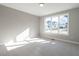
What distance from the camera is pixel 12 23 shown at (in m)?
6.47

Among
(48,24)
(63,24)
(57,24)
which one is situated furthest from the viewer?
(48,24)

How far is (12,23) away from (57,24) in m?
3.27

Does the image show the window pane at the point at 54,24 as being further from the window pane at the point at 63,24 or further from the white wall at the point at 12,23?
the white wall at the point at 12,23

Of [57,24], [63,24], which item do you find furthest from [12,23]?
[63,24]

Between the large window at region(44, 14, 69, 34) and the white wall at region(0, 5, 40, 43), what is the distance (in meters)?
1.38

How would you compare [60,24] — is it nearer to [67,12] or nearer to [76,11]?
[67,12]

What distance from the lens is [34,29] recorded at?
8.30m

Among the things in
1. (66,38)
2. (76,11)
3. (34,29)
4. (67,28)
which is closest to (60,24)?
(67,28)

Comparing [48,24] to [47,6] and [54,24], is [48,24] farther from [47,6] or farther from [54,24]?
[47,6]

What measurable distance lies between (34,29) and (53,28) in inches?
71.5

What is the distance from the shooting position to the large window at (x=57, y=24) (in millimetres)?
6238

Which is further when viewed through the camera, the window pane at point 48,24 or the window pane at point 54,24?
the window pane at point 48,24

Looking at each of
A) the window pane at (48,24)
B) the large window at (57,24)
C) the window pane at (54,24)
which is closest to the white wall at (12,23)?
the window pane at (48,24)

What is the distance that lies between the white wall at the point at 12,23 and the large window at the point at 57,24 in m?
1.38
